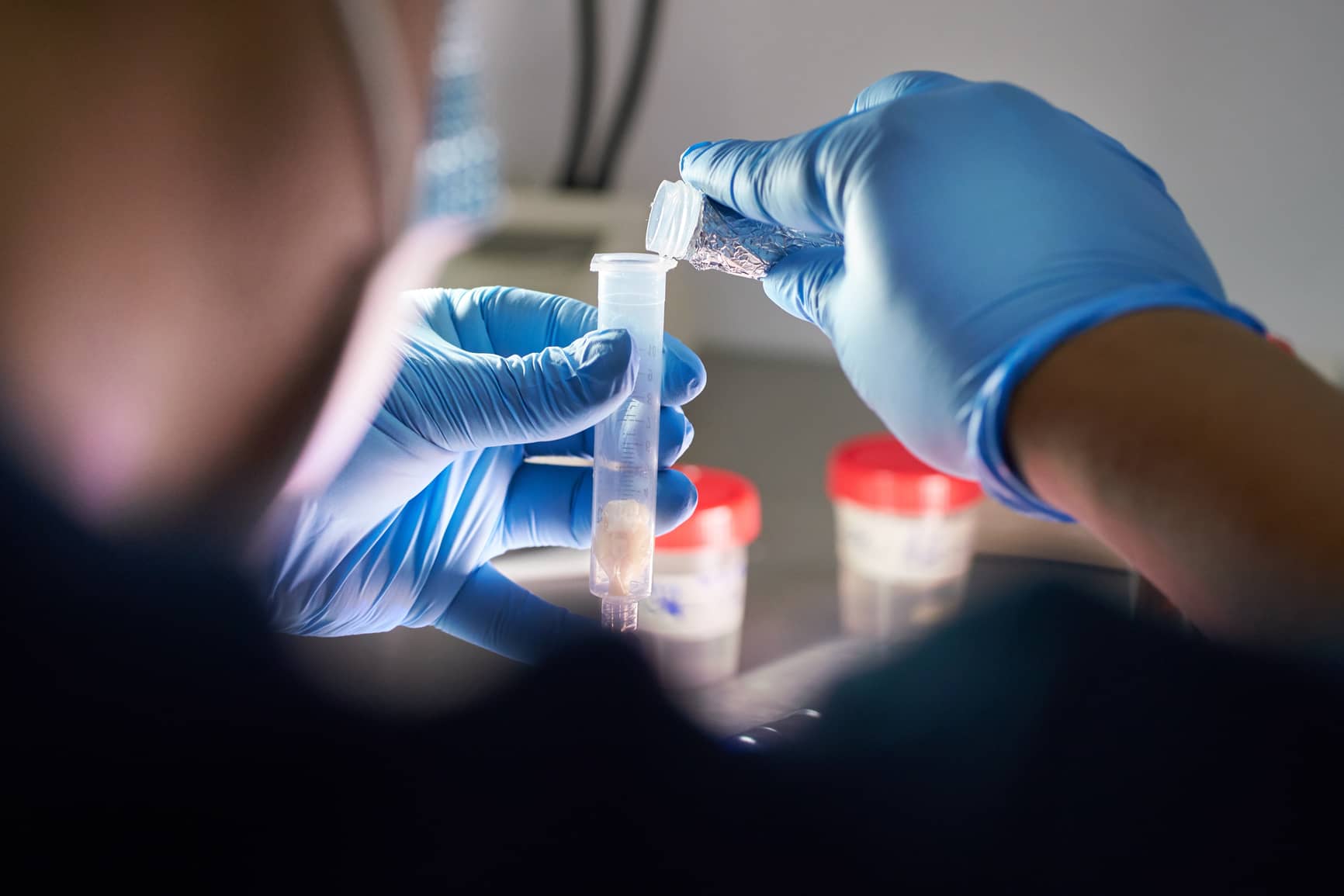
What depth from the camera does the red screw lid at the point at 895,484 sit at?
1.44 m

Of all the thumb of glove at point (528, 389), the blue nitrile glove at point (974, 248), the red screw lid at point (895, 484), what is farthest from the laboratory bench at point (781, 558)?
the blue nitrile glove at point (974, 248)

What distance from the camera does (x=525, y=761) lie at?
12.2 inches

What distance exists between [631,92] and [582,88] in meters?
0.11

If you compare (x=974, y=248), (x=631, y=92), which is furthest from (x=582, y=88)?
(x=974, y=248)

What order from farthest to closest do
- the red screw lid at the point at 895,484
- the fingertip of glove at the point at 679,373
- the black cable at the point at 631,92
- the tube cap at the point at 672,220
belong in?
the black cable at the point at 631,92, the red screw lid at the point at 895,484, the fingertip of glove at the point at 679,373, the tube cap at the point at 672,220

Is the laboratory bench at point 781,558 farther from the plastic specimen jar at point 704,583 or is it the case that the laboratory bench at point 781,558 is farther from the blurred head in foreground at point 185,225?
the blurred head in foreground at point 185,225

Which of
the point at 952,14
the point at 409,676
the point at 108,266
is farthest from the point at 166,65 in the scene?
the point at 952,14

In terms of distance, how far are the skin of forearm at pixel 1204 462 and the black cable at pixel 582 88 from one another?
1.55 m

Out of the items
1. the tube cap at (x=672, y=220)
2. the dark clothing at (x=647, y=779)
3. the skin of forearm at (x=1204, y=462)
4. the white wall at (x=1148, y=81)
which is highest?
the white wall at (x=1148, y=81)

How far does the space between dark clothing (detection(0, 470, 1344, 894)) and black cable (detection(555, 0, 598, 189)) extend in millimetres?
1772

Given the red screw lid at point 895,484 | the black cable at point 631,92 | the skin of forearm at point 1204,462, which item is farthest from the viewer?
the black cable at point 631,92

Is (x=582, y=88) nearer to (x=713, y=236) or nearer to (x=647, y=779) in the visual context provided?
(x=713, y=236)

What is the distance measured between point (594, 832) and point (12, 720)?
207mm

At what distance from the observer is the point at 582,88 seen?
1.93 meters
